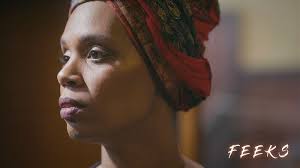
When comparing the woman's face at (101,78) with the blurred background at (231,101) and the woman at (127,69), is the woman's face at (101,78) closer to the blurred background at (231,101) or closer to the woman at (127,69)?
the woman at (127,69)

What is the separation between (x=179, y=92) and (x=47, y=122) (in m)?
0.38

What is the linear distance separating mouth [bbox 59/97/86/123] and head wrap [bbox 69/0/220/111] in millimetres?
181

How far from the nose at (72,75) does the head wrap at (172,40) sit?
0.14 meters

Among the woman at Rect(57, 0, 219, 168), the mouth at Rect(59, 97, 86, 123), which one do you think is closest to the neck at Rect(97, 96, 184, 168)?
the woman at Rect(57, 0, 219, 168)

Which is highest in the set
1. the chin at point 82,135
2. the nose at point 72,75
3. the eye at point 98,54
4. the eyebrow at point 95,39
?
the eyebrow at point 95,39

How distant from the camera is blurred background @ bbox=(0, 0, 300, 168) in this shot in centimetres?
110

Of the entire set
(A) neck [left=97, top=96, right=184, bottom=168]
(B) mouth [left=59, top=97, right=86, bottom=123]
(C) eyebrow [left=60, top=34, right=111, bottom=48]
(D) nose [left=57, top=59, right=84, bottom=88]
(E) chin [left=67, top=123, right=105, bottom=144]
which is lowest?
(A) neck [left=97, top=96, right=184, bottom=168]

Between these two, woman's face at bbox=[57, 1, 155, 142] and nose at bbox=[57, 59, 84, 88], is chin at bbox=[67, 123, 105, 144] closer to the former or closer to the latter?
woman's face at bbox=[57, 1, 155, 142]

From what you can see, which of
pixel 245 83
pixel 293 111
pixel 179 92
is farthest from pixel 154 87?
pixel 293 111

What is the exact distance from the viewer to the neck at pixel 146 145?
1018 mm

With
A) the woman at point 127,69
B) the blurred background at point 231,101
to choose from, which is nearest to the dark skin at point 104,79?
the woman at point 127,69

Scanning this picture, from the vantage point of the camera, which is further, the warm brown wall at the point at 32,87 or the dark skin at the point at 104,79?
the warm brown wall at the point at 32,87

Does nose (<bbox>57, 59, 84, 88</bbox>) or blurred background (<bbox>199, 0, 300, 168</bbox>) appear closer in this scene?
nose (<bbox>57, 59, 84, 88</bbox>)

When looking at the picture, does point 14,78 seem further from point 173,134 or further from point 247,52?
point 247,52
